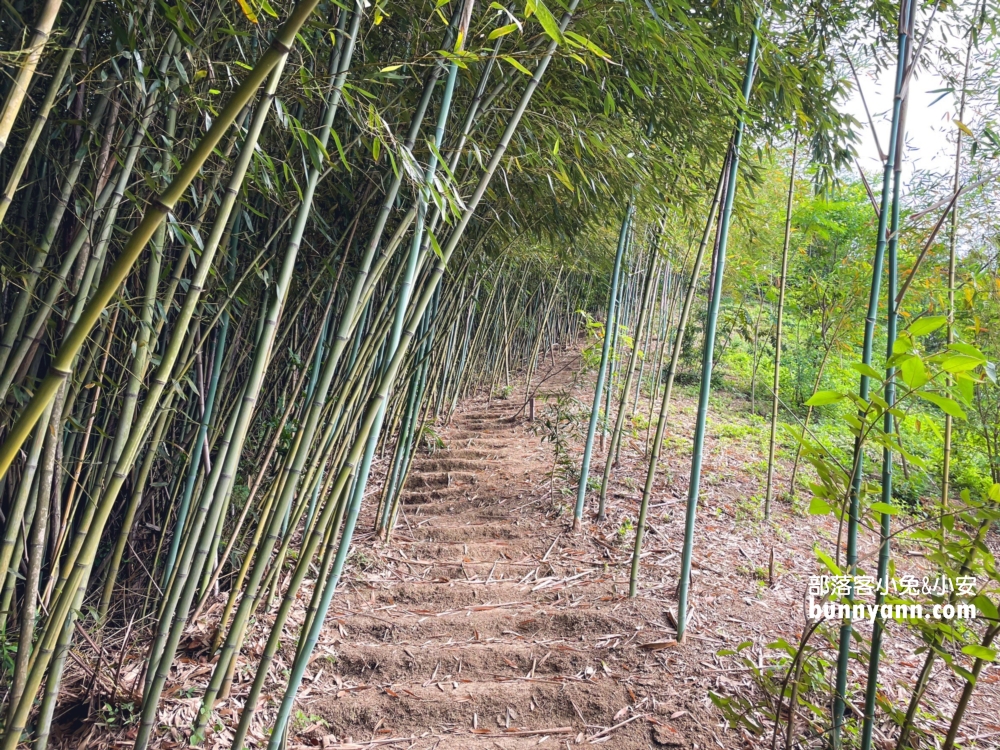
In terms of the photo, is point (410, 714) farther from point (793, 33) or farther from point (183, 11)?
point (793, 33)

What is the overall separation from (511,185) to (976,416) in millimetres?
3457

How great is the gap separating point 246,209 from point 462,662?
182 cm

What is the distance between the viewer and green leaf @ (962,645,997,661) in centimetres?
91

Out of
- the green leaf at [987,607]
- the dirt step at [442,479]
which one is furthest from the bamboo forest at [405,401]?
the dirt step at [442,479]

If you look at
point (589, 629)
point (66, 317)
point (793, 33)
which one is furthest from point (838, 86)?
point (66, 317)

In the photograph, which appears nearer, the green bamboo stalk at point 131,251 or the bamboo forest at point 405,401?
the green bamboo stalk at point 131,251

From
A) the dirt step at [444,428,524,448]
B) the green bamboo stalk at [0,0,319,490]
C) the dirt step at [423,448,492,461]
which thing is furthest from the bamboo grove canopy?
the dirt step at [444,428,524,448]

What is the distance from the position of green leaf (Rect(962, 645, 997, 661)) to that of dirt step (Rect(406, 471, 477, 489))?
126 inches

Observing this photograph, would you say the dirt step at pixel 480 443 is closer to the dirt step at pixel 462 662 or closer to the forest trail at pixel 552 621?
the forest trail at pixel 552 621

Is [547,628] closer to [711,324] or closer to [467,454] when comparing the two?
[711,324]

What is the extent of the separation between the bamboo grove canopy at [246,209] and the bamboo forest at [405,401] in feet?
0.05

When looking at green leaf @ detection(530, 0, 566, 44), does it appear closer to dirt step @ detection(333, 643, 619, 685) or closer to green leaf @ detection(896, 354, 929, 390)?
green leaf @ detection(896, 354, 929, 390)

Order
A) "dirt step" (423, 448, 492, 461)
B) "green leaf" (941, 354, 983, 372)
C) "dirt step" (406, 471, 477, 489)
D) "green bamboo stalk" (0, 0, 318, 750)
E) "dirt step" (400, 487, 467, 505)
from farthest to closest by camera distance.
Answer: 1. "dirt step" (423, 448, 492, 461)
2. "dirt step" (406, 471, 477, 489)
3. "dirt step" (400, 487, 467, 505)
4. "green leaf" (941, 354, 983, 372)
5. "green bamboo stalk" (0, 0, 318, 750)

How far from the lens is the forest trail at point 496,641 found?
1934mm
